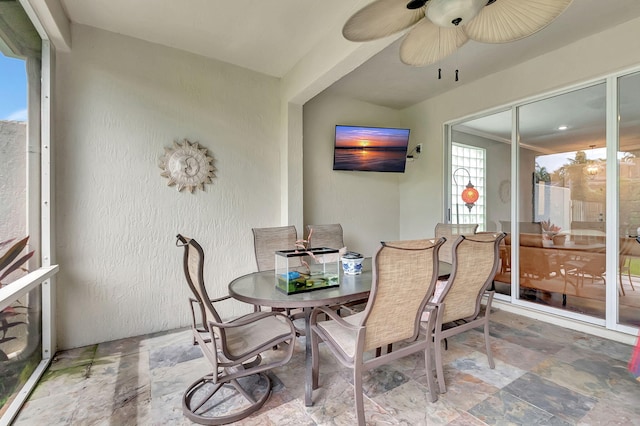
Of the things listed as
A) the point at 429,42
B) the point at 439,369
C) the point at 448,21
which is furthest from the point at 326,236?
the point at 448,21

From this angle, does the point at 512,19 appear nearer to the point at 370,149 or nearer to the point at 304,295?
the point at 304,295

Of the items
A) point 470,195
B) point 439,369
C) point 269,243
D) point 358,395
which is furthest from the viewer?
point 470,195

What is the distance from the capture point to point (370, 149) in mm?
4078

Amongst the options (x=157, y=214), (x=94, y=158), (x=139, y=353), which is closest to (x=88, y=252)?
(x=157, y=214)

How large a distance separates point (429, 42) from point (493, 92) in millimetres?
2438

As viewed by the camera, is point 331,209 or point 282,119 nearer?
point 282,119

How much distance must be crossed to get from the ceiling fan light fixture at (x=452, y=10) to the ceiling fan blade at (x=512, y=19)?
200 millimetres

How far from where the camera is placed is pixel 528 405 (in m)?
1.78

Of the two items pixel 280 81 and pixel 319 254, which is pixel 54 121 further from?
pixel 319 254

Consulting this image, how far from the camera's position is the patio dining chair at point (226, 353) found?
1.57 meters

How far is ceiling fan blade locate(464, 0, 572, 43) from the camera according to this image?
1318 mm

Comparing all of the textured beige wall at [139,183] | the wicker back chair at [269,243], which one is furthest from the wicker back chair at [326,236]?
the textured beige wall at [139,183]

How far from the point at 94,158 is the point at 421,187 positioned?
4153mm

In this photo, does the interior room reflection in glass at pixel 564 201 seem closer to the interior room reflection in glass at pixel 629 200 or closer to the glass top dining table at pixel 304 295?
the interior room reflection in glass at pixel 629 200
